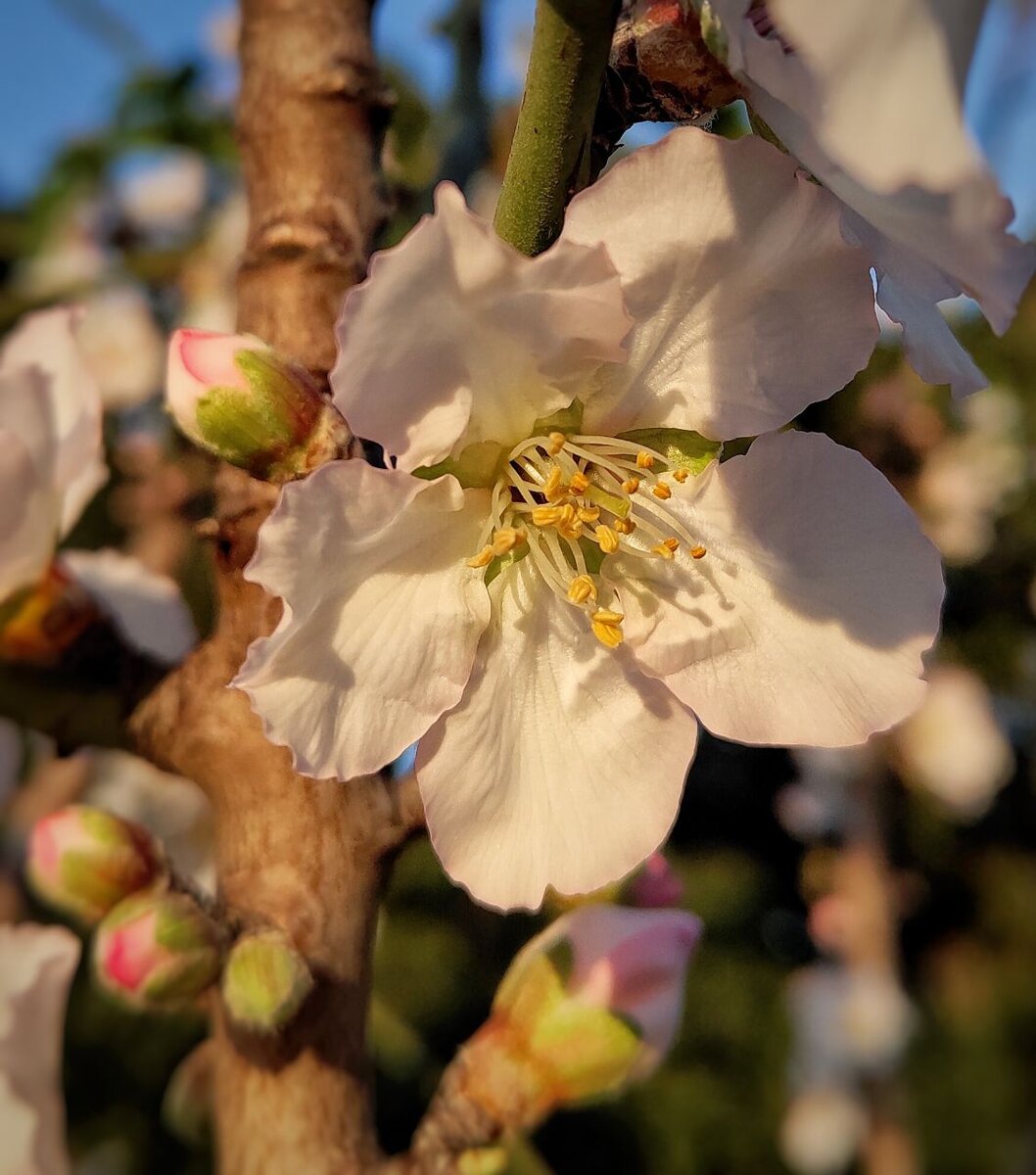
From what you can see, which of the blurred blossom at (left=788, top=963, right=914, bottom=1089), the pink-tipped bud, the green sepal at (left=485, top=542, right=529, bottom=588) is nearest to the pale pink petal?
the green sepal at (left=485, top=542, right=529, bottom=588)

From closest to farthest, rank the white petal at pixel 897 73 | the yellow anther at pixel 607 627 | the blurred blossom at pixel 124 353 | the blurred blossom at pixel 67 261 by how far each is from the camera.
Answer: the white petal at pixel 897 73, the yellow anther at pixel 607 627, the blurred blossom at pixel 67 261, the blurred blossom at pixel 124 353

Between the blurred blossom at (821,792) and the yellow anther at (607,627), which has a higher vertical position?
the yellow anther at (607,627)

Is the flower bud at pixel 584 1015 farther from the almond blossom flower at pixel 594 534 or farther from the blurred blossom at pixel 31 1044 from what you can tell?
the blurred blossom at pixel 31 1044

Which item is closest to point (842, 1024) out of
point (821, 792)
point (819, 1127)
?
point (819, 1127)

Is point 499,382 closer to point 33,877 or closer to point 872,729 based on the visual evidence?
point 872,729

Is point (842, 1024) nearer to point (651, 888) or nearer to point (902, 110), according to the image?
point (651, 888)

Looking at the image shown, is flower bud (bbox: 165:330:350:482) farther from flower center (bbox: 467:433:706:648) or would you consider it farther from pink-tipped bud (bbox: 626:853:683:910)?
pink-tipped bud (bbox: 626:853:683:910)

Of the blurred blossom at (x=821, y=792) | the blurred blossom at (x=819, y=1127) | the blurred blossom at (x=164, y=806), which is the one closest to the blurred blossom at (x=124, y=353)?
the blurred blossom at (x=164, y=806)
